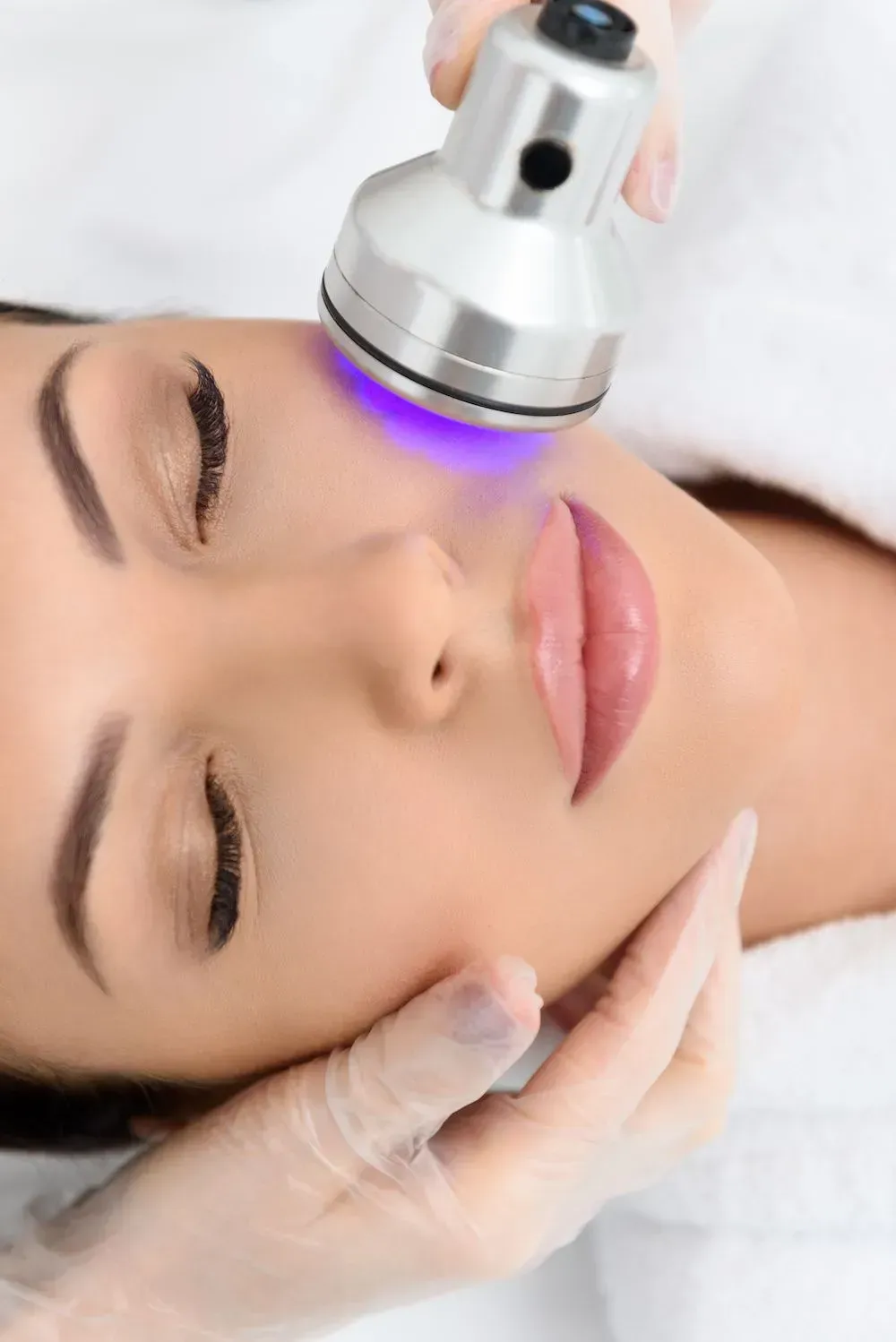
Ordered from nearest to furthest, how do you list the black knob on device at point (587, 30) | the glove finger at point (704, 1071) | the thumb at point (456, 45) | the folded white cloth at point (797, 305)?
the black knob on device at point (587, 30)
the thumb at point (456, 45)
the glove finger at point (704, 1071)
the folded white cloth at point (797, 305)

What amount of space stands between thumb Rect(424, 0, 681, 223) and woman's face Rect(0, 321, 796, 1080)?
6.9 inches

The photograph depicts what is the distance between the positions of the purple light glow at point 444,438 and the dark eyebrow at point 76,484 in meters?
0.19

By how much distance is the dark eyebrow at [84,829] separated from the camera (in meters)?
0.69

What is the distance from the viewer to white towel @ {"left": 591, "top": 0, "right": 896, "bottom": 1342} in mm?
1046

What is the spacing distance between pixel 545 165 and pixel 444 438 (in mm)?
220

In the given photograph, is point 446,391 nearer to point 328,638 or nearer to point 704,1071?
point 328,638

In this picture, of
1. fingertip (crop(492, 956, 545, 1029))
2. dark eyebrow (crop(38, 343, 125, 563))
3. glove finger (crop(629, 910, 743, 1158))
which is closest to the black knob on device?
dark eyebrow (crop(38, 343, 125, 563))

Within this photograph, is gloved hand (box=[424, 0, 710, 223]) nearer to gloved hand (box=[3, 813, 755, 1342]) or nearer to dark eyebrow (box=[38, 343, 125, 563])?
dark eyebrow (box=[38, 343, 125, 563])

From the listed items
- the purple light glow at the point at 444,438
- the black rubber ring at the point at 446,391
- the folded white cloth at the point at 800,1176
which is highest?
the black rubber ring at the point at 446,391

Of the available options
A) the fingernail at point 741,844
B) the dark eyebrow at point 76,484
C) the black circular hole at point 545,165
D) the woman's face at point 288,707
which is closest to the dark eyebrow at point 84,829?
the woman's face at point 288,707

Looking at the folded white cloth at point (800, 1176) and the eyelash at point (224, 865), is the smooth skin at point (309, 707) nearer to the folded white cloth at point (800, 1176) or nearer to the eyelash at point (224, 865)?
the eyelash at point (224, 865)

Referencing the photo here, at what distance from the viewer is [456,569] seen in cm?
73

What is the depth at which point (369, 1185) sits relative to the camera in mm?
880

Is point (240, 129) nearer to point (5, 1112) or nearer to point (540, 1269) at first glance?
point (5, 1112)
